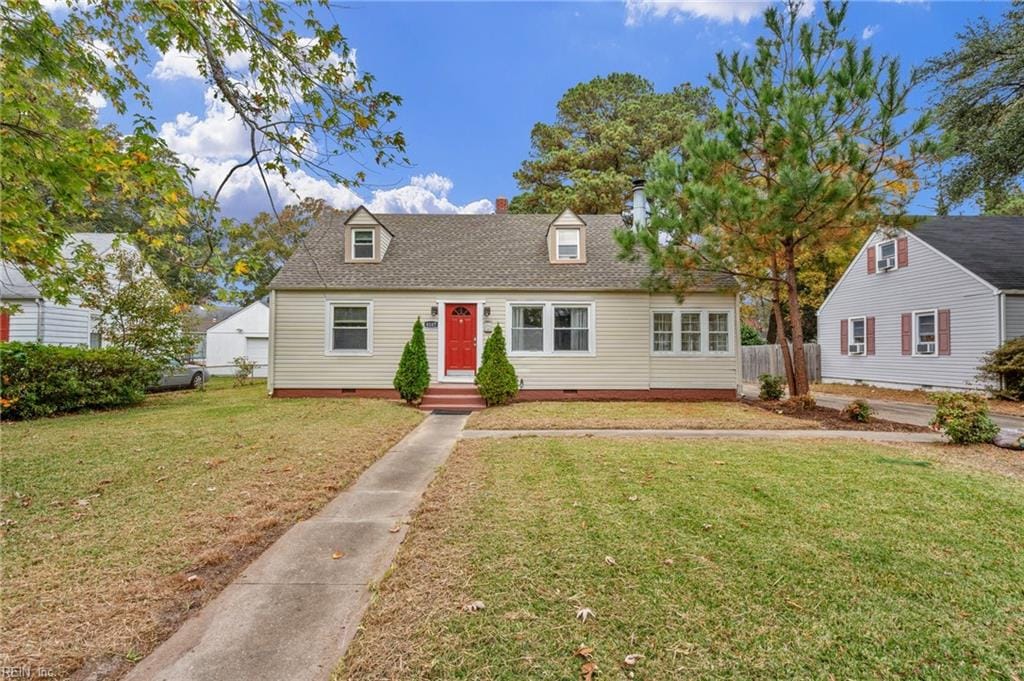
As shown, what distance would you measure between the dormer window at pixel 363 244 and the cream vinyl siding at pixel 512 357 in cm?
142

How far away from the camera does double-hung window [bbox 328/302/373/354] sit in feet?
41.2

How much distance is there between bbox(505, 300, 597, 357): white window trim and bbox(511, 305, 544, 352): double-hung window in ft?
0.28

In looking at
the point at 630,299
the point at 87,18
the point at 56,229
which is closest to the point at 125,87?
the point at 87,18

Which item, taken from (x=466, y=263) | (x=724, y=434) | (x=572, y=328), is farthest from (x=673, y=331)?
(x=466, y=263)

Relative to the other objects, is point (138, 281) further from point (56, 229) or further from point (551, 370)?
point (551, 370)

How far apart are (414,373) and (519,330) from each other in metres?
3.21

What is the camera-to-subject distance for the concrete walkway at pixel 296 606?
83.6 inches

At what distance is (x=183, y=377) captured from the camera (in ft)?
→ 52.1

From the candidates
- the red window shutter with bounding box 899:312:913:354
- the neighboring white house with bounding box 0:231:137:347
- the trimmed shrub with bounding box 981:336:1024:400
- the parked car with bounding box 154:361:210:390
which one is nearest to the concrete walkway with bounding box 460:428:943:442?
the trimmed shrub with bounding box 981:336:1024:400

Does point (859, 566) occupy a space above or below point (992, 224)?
below

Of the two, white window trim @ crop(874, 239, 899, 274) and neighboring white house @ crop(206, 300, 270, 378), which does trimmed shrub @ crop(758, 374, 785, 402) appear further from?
neighboring white house @ crop(206, 300, 270, 378)

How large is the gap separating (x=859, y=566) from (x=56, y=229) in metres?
7.22

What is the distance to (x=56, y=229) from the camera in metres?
4.35

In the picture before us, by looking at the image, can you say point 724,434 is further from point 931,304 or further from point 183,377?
point 183,377
